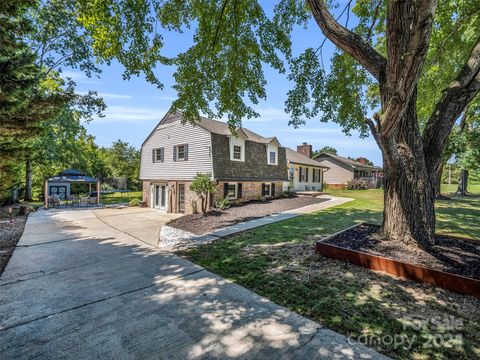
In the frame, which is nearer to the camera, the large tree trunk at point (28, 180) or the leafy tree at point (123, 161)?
the large tree trunk at point (28, 180)

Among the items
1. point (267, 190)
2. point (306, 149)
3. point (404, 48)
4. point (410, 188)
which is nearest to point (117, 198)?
point (267, 190)

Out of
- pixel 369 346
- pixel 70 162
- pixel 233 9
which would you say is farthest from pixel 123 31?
pixel 70 162

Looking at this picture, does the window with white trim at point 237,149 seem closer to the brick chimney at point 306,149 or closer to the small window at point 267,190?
the small window at point 267,190

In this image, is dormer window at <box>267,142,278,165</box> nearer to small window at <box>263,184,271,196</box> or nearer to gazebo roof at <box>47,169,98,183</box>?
small window at <box>263,184,271,196</box>

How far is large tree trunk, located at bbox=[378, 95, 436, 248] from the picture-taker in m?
5.39

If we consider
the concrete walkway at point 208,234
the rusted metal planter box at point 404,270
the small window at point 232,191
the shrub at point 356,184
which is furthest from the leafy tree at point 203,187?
the shrub at point 356,184

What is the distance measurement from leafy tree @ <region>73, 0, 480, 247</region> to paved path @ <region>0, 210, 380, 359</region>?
365cm

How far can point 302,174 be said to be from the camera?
85.7ft

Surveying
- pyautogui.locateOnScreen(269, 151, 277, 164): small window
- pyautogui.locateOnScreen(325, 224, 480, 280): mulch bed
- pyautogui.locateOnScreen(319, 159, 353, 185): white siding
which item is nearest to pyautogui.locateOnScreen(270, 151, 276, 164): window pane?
pyautogui.locateOnScreen(269, 151, 277, 164): small window

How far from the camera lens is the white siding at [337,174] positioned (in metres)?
32.2

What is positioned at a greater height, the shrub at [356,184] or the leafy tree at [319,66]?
the leafy tree at [319,66]

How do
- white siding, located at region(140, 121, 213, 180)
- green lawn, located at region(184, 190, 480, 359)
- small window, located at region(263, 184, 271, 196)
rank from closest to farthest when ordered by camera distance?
1. green lawn, located at region(184, 190, 480, 359)
2. white siding, located at region(140, 121, 213, 180)
3. small window, located at region(263, 184, 271, 196)

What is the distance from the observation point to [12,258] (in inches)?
246

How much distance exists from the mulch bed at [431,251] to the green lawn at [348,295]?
668 mm
